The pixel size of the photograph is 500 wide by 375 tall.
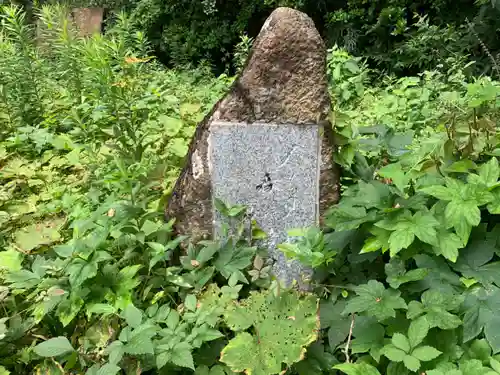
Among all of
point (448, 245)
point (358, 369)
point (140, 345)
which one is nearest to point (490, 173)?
point (448, 245)

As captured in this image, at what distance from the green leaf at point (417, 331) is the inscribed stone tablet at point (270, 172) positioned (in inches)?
28.7

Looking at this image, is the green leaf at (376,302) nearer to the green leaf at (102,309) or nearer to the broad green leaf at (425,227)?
the broad green leaf at (425,227)

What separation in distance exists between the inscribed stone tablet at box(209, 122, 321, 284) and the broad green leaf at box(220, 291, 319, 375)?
42 centimetres

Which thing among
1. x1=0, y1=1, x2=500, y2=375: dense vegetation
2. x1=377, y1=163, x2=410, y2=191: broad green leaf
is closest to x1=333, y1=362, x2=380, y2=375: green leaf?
x1=0, y1=1, x2=500, y2=375: dense vegetation

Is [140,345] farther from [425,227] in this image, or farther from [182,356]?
[425,227]

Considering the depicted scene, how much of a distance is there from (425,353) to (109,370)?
1047 mm

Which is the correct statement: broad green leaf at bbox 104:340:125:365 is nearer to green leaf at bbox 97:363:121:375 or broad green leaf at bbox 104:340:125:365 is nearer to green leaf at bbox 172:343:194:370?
green leaf at bbox 97:363:121:375

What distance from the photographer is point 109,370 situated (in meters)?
1.59

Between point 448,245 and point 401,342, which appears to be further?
point 448,245

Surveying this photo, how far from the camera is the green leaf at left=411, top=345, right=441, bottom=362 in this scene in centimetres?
150

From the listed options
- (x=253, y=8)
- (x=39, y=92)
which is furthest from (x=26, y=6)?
(x=39, y=92)

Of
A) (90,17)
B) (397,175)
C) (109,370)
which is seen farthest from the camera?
(90,17)

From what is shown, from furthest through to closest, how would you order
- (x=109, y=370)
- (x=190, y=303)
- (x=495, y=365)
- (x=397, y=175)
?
(x=397, y=175)
(x=190, y=303)
(x=109, y=370)
(x=495, y=365)

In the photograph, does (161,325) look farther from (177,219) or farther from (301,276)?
(301,276)
